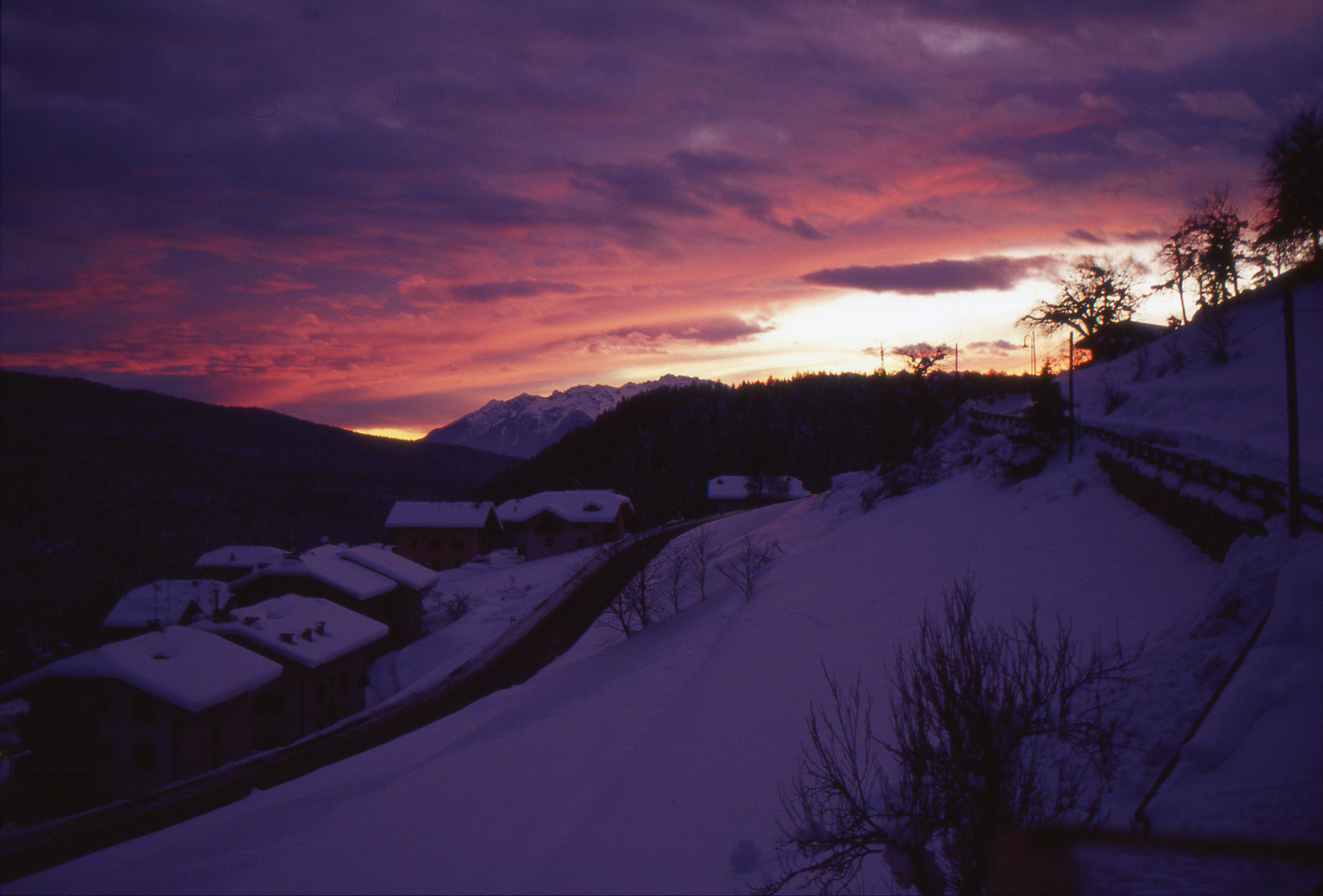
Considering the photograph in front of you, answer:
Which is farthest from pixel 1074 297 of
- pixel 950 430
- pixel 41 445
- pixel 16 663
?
pixel 41 445

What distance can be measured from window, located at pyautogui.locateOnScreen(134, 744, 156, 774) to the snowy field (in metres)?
9.61

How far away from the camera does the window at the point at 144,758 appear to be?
24656 millimetres

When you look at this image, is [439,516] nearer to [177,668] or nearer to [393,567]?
[393,567]

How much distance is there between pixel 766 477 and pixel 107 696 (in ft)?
210

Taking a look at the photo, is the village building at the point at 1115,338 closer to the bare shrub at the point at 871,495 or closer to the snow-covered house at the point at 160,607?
the bare shrub at the point at 871,495

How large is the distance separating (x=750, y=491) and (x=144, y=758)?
206ft

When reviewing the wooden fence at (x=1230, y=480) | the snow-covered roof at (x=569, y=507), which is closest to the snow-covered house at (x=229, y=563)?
the snow-covered roof at (x=569, y=507)

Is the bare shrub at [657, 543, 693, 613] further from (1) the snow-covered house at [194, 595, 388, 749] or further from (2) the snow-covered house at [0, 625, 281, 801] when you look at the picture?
(2) the snow-covered house at [0, 625, 281, 801]

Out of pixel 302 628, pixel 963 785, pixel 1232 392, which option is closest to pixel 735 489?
pixel 302 628

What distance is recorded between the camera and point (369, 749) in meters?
22.0

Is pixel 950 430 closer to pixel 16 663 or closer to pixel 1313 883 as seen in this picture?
pixel 1313 883

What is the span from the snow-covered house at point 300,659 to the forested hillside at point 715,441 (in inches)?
1702

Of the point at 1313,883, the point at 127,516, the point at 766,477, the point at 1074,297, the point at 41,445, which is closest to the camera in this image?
the point at 1313,883

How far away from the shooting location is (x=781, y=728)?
15.0 m
